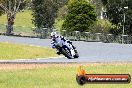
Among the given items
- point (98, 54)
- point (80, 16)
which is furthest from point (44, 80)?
point (80, 16)

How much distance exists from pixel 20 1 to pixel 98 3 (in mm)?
32657

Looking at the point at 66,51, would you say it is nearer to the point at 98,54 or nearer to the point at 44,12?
the point at 98,54

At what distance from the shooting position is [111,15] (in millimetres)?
70312

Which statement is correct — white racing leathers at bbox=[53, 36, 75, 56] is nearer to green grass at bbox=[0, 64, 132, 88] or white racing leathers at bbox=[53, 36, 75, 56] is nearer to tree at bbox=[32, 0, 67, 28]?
green grass at bbox=[0, 64, 132, 88]

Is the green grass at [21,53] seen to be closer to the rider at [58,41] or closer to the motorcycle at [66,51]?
the motorcycle at [66,51]

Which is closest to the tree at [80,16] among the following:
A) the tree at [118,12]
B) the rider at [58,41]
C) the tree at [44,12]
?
the tree at [118,12]

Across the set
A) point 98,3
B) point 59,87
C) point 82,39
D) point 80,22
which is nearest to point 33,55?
point 59,87

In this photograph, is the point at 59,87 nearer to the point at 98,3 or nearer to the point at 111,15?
the point at 111,15

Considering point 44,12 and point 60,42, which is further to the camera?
point 44,12

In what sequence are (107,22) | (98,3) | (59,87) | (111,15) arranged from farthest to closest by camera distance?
(98,3) → (107,22) → (111,15) → (59,87)

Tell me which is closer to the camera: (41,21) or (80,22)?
(80,22)

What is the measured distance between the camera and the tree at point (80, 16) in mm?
65125

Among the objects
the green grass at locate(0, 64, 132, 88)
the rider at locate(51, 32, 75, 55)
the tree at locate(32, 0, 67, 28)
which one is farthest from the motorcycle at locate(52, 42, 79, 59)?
the tree at locate(32, 0, 67, 28)

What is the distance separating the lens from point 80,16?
6494 centimetres
